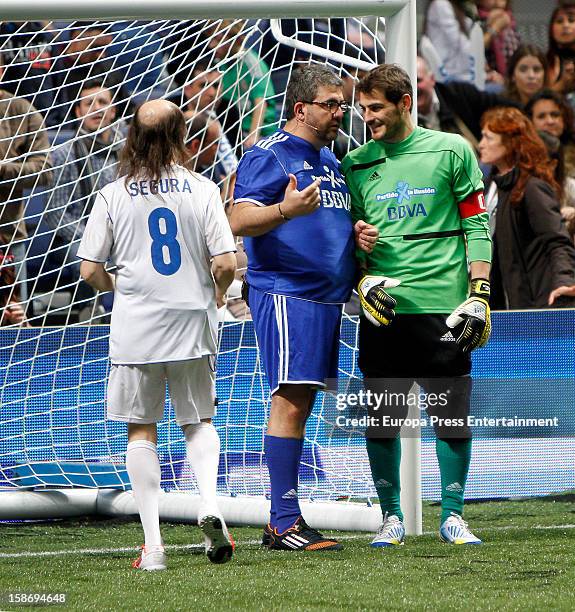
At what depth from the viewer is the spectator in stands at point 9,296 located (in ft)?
19.6

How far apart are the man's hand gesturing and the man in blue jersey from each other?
0.21m

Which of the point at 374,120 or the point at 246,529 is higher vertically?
the point at 374,120

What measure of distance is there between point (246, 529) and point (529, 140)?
5309mm

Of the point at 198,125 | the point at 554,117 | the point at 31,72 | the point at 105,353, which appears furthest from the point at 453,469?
the point at 554,117

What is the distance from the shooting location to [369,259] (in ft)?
14.0

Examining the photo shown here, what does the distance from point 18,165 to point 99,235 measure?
215 cm

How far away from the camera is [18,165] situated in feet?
19.0

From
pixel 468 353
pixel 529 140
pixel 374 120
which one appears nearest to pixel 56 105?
pixel 374 120

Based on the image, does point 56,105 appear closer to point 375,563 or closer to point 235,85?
point 235,85

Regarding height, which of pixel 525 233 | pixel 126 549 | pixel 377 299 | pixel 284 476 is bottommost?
pixel 126 549

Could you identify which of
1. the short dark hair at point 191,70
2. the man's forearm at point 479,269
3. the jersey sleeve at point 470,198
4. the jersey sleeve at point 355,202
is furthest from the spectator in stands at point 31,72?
the man's forearm at point 479,269

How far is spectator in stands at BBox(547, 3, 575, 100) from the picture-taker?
10.3m

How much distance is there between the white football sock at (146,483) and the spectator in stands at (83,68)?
2469 mm

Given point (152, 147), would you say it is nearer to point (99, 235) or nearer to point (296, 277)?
point (99, 235)
